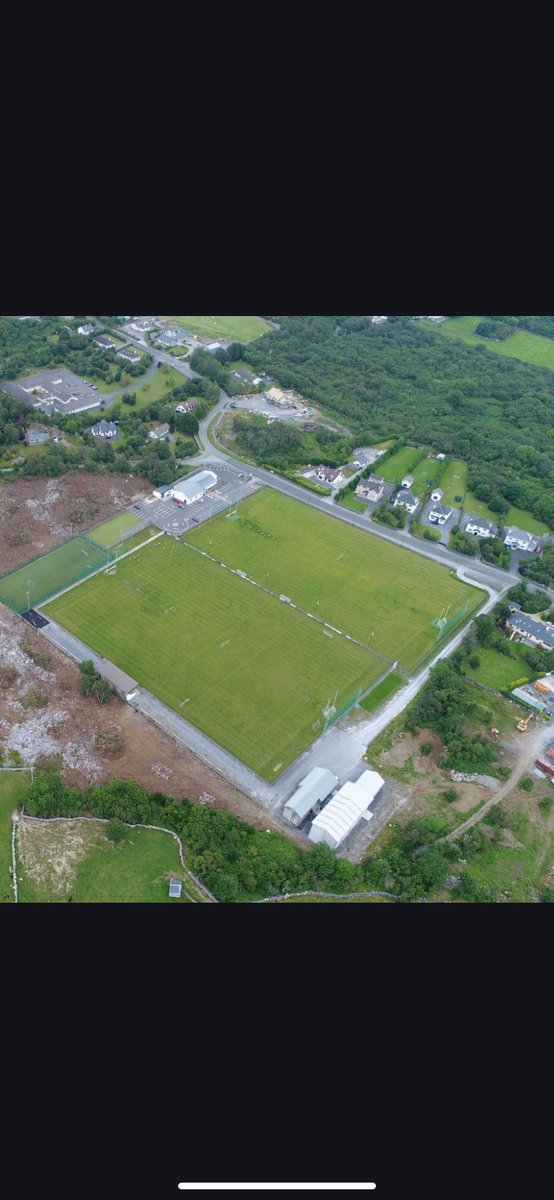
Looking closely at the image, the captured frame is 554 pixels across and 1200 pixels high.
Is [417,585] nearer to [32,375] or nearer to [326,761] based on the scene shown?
[326,761]

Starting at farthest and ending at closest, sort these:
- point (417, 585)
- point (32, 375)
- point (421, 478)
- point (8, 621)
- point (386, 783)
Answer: point (32, 375)
point (421, 478)
point (417, 585)
point (8, 621)
point (386, 783)

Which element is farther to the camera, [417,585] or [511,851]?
[417,585]

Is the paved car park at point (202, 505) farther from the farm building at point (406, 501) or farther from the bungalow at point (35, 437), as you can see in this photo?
the bungalow at point (35, 437)

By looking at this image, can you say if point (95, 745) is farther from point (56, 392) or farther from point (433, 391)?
point (433, 391)

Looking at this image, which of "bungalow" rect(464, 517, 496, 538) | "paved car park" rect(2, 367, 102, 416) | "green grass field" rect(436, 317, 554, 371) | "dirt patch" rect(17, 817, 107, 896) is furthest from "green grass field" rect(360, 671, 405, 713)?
"green grass field" rect(436, 317, 554, 371)

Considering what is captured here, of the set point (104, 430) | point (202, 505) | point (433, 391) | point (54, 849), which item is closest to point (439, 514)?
point (202, 505)

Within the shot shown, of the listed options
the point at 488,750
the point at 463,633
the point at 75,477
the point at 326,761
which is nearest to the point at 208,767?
the point at 326,761
